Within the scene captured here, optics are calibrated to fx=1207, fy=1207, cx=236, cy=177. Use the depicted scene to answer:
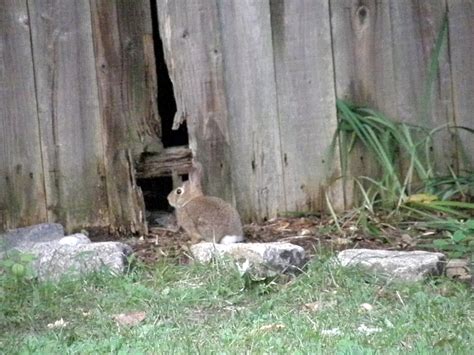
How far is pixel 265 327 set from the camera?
5.57 m

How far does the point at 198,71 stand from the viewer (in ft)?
25.1

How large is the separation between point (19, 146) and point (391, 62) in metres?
2.44

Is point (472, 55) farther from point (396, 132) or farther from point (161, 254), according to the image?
point (161, 254)

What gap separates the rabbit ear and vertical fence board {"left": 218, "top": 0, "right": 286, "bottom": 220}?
262 millimetres

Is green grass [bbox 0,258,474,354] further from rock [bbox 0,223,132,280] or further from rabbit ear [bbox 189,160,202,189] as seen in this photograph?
rabbit ear [bbox 189,160,202,189]

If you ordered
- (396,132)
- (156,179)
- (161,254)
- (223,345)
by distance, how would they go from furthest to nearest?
(156,179)
(396,132)
(161,254)
(223,345)

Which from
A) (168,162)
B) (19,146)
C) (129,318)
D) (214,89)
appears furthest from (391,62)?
(129,318)

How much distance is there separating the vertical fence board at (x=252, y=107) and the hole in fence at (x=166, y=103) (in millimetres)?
426

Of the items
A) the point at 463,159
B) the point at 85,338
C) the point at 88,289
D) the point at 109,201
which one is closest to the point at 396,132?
the point at 463,159

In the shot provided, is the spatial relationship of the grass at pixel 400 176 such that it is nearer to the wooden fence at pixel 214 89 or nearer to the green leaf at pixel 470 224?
the wooden fence at pixel 214 89

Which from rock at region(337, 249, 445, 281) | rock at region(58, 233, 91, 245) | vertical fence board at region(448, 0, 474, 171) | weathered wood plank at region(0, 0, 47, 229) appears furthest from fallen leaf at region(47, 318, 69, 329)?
vertical fence board at region(448, 0, 474, 171)

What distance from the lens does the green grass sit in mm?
5301

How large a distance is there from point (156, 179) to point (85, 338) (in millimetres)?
2767

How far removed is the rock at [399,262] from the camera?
626 centimetres
